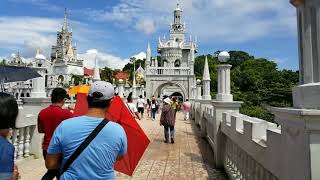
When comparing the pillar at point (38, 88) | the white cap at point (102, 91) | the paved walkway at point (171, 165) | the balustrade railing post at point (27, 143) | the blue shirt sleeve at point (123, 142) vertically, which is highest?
the pillar at point (38, 88)

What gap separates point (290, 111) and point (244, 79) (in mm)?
53734

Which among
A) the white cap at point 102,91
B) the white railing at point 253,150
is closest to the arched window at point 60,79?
the white railing at point 253,150

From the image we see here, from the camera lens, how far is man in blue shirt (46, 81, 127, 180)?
9.07ft

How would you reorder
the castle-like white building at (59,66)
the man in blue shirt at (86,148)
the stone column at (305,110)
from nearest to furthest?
1. the stone column at (305,110)
2. the man in blue shirt at (86,148)
3. the castle-like white building at (59,66)

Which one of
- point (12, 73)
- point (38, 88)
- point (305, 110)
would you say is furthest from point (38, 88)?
point (305, 110)

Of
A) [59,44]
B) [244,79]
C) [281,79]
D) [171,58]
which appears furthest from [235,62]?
[59,44]

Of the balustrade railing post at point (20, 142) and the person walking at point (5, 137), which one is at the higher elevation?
the person walking at point (5, 137)

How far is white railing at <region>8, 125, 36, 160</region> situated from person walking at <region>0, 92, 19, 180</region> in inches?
229

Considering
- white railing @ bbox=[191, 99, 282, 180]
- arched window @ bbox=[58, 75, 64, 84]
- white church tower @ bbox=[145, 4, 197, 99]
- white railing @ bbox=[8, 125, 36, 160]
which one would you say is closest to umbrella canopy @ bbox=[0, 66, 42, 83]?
white railing @ bbox=[8, 125, 36, 160]

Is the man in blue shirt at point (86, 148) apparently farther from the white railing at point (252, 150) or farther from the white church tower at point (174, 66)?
the white church tower at point (174, 66)

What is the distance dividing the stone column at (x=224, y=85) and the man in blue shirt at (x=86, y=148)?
604 cm

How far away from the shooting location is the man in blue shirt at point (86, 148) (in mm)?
2764

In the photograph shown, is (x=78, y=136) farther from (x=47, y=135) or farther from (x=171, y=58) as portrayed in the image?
(x=171, y=58)

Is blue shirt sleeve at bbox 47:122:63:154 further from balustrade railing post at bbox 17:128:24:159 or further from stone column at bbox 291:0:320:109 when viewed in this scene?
balustrade railing post at bbox 17:128:24:159
